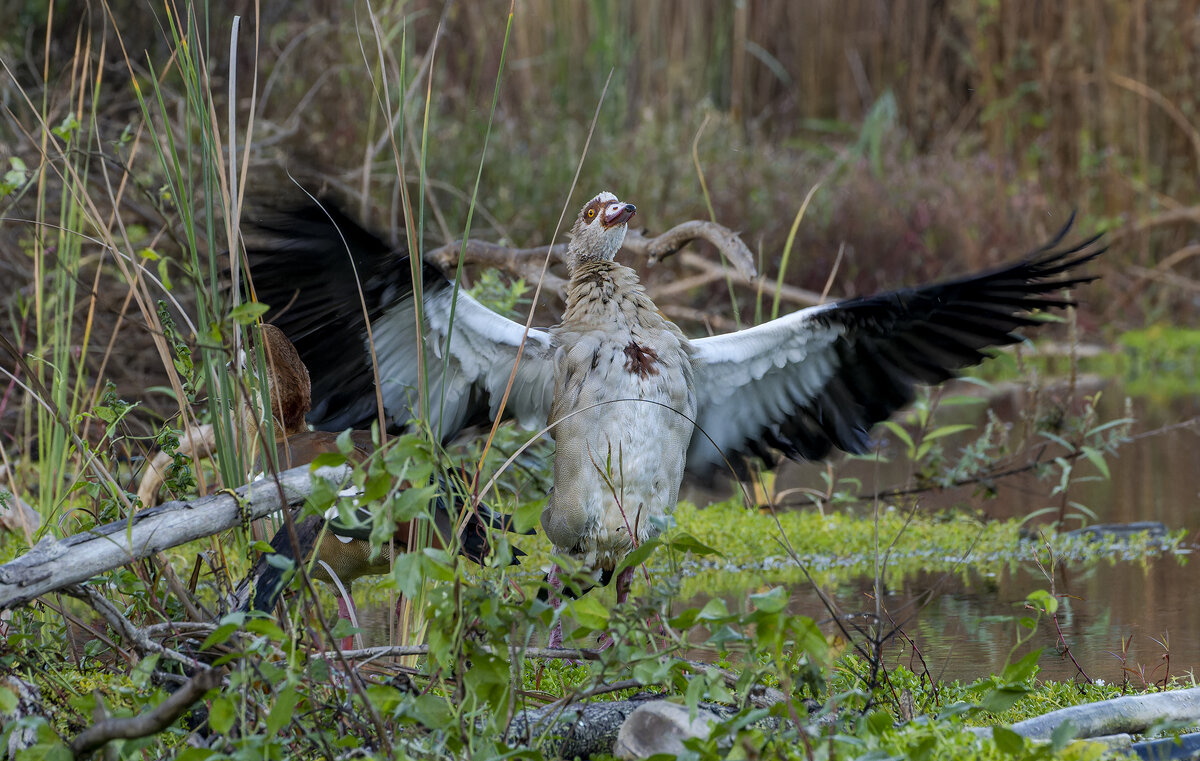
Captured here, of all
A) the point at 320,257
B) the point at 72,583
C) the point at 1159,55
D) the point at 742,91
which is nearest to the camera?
the point at 72,583

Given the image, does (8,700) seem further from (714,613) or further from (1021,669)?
(1021,669)

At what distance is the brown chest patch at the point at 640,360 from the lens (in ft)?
11.6

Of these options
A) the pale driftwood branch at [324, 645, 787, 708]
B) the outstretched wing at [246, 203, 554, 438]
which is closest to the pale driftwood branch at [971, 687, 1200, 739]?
the pale driftwood branch at [324, 645, 787, 708]

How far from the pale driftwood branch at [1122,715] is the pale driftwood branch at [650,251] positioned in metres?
2.05

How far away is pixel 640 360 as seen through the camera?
3.54m

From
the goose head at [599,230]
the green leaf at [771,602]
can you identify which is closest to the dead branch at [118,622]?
the green leaf at [771,602]

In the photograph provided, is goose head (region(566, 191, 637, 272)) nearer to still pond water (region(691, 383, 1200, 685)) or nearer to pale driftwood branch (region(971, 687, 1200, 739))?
still pond water (region(691, 383, 1200, 685))

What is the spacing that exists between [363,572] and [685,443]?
3.20 ft

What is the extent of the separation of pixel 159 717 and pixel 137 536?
498 millimetres

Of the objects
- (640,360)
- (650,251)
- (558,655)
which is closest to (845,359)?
(640,360)

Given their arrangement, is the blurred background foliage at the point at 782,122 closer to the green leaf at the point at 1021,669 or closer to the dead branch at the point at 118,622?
the dead branch at the point at 118,622

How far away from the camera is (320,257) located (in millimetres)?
3367

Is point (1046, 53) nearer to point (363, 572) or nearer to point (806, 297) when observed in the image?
point (806, 297)

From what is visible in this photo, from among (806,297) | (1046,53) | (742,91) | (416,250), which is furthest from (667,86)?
(416,250)
